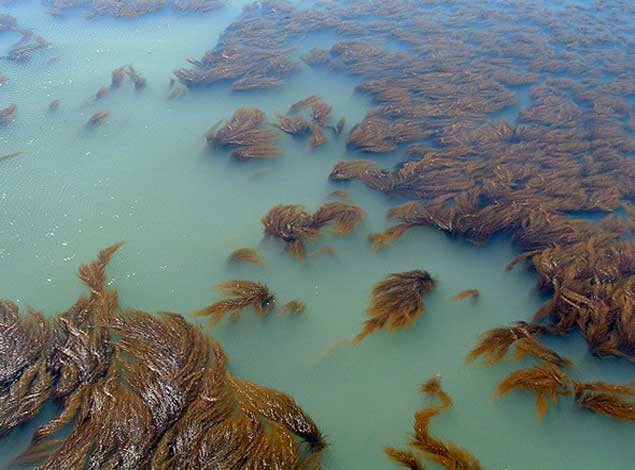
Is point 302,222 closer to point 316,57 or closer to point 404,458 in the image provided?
point 404,458

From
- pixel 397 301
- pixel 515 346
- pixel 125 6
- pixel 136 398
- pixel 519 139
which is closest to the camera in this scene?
pixel 136 398

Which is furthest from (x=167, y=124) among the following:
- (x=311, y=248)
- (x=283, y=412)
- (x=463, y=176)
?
(x=283, y=412)

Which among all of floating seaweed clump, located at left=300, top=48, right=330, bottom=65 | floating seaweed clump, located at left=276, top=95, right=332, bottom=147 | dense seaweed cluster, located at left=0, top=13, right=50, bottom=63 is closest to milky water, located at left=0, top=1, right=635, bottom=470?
floating seaweed clump, located at left=276, top=95, right=332, bottom=147

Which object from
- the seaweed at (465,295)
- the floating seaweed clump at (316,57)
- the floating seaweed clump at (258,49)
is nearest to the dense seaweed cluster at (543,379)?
the seaweed at (465,295)

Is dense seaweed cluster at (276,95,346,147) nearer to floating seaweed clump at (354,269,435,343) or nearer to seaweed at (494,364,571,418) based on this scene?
floating seaweed clump at (354,269,435,343)

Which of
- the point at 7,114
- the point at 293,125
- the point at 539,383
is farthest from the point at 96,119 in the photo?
the point at 539,383

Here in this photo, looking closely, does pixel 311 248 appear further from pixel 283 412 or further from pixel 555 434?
pixel 555 434
